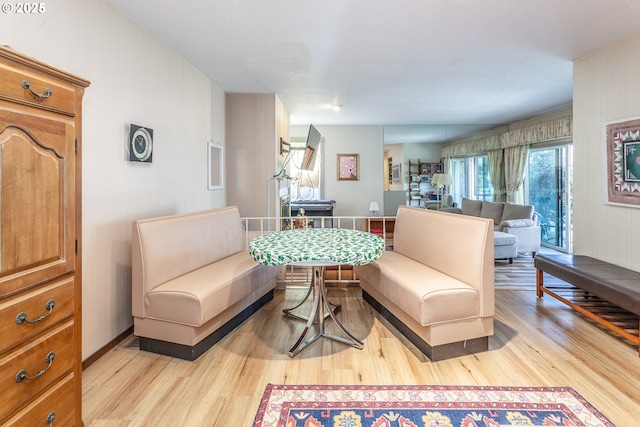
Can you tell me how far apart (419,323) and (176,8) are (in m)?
2.70

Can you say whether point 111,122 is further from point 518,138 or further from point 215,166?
point 518,138

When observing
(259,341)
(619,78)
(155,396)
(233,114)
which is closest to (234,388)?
(155,396)

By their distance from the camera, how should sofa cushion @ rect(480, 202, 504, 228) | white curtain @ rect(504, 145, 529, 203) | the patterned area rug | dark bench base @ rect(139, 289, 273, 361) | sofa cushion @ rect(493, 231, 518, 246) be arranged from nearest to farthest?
the patterned area rug, dark bench base @ rect(139, 289, 273, 361), sofa cushion @ rect(493, 231, 518, 246), sofa cushion @ rect(480, 202, 504, 228), white curtain @ rect(504, 145, 529, 203)

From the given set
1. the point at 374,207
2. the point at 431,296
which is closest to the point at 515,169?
the point at 374,207

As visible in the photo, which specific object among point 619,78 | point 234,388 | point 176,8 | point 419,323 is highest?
point 176,8

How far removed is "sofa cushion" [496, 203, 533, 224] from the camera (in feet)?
17.8

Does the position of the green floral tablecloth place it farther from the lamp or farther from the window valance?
the window valance

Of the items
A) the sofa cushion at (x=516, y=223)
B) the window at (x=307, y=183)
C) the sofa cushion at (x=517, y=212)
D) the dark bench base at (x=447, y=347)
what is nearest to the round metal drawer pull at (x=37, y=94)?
the dark bench base at (x=447, y=347)

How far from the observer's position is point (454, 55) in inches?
128

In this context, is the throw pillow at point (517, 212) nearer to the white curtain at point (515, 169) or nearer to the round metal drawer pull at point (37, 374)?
the white curtain at point (515, 169)

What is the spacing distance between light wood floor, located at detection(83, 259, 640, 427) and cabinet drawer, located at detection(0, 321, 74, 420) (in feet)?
1.55

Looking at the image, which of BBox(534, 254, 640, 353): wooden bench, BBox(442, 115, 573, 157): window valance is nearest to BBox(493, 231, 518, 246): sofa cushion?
BBox(534, 254, 640, 353): wooden bench

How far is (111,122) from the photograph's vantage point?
235 centimetres

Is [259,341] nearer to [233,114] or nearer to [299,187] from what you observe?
[233,114]
